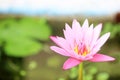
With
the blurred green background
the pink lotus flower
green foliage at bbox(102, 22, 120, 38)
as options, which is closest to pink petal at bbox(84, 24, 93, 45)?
the pink lotus flower

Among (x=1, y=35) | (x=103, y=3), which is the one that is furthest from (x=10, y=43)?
(x=103, y=3)

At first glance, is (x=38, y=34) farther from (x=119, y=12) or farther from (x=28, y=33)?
(x=119, y=12)

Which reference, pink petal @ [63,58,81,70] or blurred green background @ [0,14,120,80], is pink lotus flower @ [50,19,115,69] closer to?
pink petal @ [63,58,81,70]

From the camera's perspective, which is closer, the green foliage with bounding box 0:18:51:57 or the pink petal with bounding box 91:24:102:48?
the pink petal with bounding box 91:24:102:48

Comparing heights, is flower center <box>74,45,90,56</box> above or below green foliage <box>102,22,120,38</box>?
below

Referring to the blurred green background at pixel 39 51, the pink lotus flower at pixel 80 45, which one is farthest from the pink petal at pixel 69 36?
the blurred green background at pixel 39 51

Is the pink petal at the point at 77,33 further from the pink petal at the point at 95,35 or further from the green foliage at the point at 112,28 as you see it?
the green foliage at the point at 112,28

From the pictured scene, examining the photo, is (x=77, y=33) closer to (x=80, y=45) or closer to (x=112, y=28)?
(x=80, y=45)

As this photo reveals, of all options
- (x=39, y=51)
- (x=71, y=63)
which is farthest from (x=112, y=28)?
(x=71, y=63)
